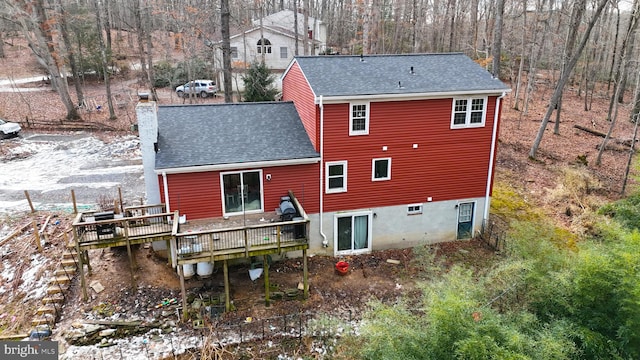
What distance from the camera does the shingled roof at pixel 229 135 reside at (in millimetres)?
13155

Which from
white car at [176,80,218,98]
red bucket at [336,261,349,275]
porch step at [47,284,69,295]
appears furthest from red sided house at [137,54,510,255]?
white car at [176,80,218,98]

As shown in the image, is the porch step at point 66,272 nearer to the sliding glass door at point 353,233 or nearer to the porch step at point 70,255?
the porch step at point 70,255

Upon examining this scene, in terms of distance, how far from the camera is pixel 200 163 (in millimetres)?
12812

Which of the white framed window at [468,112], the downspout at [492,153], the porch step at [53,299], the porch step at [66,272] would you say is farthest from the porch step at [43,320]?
the downspout at [492,153]

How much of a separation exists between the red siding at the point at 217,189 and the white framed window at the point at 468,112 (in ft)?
17.5

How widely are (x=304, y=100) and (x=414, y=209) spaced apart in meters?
5.78

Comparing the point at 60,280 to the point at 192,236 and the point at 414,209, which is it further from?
the point at 414,209

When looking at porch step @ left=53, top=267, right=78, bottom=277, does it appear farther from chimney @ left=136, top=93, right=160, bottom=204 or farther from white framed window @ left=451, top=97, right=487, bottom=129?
white framed window @ left=451, top=97, right=487, bottom=129

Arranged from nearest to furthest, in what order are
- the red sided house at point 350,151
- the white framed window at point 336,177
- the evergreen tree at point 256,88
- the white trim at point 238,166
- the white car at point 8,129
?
the white trim at point 238,166 → the red sided house at point 350,151 → the white framed window at point 336,177 → the evergreen tree at point 256,88 → the white car at point 8,129

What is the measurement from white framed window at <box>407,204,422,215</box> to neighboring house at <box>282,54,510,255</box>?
53 millimetres

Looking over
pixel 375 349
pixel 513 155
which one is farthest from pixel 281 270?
pixel 513 155

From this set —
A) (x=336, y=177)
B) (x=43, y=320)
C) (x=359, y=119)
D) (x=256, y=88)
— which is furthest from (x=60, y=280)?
(x=256, y=88)

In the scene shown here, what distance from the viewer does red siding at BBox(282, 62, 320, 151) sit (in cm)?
1390

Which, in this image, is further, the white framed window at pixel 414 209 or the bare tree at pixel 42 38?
the bare tree at pixel 42 38
